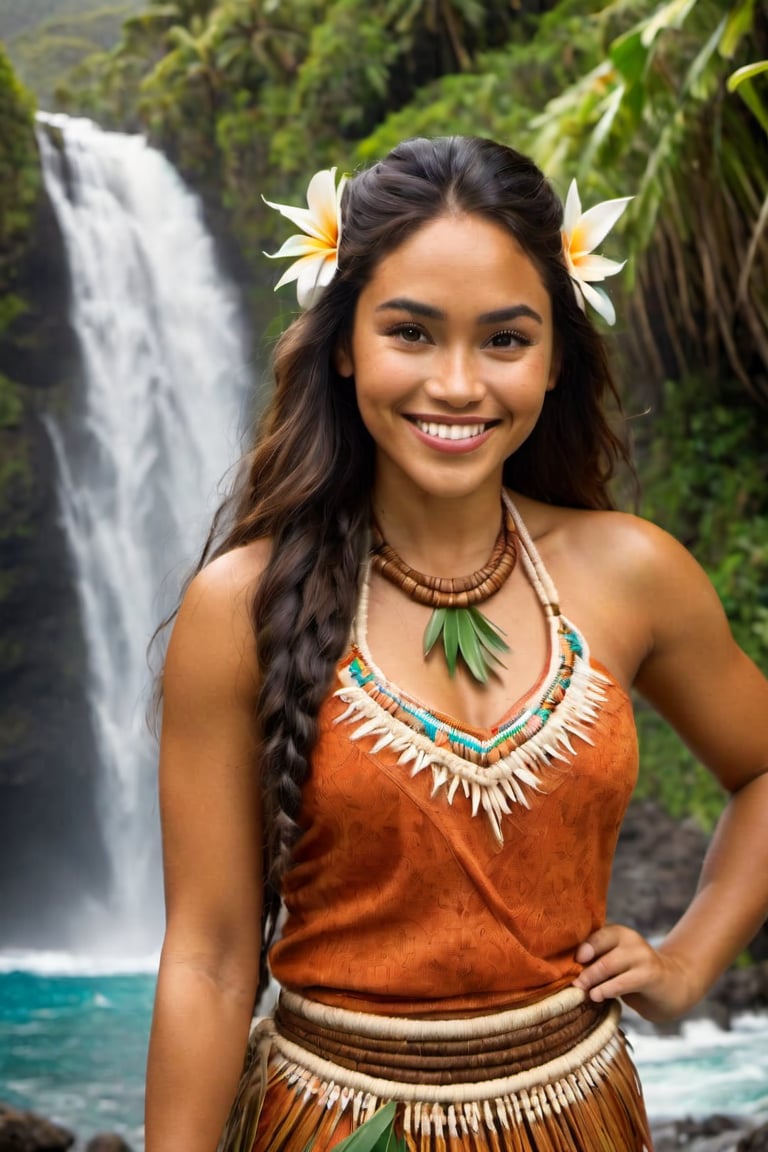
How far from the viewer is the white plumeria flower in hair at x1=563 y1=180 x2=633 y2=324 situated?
4.58 feet

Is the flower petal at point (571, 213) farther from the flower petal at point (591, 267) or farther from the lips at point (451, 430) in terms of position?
the lips at point (451, 430)

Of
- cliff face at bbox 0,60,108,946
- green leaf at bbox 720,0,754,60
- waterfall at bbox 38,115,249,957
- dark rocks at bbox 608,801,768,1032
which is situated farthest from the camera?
waterfall at bbox 38,115,249,957

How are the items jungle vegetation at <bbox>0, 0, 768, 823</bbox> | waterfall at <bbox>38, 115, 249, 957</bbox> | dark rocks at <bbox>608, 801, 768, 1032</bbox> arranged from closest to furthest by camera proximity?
jungle vegetation at <bbox>0, 0, 768, 823</bbox> → dark rocks at <bbox>608, 801, 768, 1032</bbox> → waterfall at <bbox>38, 115, 249, 957</bbox>

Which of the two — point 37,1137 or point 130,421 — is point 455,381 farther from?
point 130,421

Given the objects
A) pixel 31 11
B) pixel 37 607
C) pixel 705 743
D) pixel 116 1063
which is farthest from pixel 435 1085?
pixel 31 11

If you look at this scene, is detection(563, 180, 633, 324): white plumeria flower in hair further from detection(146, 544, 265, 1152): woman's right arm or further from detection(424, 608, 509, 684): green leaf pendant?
detection(146, 544, 265, 1152): woman's right arm

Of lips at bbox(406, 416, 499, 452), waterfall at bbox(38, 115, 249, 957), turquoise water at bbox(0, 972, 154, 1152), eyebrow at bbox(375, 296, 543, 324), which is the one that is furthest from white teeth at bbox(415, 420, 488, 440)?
waterfall at bbox(38, 115, 249, 957)

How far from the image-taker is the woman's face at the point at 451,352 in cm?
125

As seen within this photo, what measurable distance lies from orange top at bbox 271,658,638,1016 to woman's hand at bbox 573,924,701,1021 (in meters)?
0.04

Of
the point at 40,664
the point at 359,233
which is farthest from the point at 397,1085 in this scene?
the point at 40,664

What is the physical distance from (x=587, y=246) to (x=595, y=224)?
26mm

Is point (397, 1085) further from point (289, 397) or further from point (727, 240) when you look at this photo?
point (727, 240)

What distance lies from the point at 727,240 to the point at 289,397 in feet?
10.8

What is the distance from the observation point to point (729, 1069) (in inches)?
179
